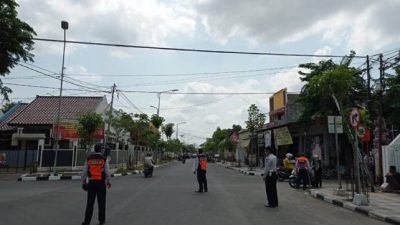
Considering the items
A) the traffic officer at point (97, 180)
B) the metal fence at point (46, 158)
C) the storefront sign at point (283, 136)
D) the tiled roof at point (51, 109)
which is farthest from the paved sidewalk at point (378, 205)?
the tiled roof at point (51, 109)

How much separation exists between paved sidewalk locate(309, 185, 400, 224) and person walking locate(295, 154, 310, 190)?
2538 mm

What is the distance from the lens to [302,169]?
21.2 m

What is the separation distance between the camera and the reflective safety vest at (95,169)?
10.4 meters

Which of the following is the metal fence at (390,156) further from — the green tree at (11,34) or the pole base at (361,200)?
the green tree at (11,34)

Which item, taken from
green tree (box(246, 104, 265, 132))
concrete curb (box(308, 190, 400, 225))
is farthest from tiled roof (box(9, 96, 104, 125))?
concrete curb (box(308, 190, 400, 225))

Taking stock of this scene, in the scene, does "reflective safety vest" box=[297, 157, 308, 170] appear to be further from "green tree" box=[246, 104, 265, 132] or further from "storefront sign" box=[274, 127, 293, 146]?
"green tree" box=[246, 104, 265, 132]

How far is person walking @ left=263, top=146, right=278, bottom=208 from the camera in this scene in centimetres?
1396

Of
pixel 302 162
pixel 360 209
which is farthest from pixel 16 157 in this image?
pixel 360 209

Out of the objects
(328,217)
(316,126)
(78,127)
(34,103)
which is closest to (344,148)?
(316,126)

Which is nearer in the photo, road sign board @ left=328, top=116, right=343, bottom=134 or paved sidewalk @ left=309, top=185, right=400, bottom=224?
paved sidewalk @ left=309, top=185, right=400, bottom=224

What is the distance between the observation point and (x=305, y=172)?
2134 centimetres

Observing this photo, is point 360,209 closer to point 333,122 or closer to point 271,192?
point 271,192

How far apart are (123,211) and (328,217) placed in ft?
17.6

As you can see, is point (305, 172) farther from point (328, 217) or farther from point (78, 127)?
point (78, 127)
